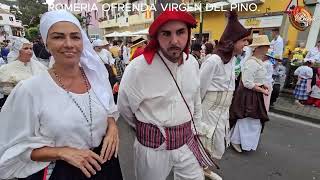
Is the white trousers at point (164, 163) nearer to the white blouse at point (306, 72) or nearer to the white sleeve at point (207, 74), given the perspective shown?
the white sleeve at point (207, 74)

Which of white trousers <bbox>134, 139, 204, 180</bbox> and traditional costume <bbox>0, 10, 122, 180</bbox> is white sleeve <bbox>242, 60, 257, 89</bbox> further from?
traditional costume <bbox>0, 10, 122, 180</bbox>

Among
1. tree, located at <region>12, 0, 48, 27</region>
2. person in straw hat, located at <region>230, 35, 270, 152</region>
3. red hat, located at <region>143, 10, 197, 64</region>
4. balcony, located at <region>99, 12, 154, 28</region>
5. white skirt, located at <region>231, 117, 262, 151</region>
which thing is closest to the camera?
red hat, located at <region>143, 10, 197, 64</region>

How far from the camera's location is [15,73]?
13.8 feet

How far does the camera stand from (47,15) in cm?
168

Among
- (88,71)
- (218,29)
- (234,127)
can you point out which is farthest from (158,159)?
(218,29)

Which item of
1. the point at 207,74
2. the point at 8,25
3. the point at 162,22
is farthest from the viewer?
the point at 8,25

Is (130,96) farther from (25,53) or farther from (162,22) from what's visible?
(25,53)

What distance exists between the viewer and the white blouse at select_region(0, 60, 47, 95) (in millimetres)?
4152

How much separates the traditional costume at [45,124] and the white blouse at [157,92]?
53 centimetres

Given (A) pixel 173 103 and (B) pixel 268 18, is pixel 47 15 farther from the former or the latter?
(B) pixel 268 18

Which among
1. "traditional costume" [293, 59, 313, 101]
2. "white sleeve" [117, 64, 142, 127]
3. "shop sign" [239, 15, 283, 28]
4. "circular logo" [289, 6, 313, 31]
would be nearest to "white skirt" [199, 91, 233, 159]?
"white sleeve" [117, 64, 142, 127]

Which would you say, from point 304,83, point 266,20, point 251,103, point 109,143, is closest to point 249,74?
point 251,103

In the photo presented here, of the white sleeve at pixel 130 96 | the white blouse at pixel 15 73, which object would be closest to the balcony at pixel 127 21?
the white blouse at pixel 15 73

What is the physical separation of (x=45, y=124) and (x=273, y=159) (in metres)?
4.03
